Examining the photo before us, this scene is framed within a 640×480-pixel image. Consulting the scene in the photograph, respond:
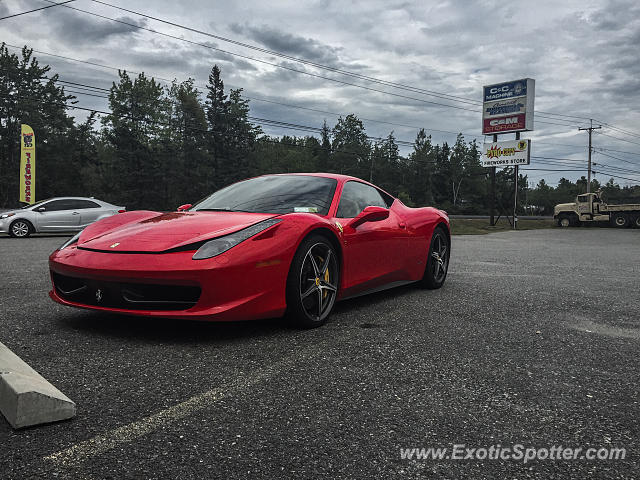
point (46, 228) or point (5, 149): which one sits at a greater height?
point (5, 149)

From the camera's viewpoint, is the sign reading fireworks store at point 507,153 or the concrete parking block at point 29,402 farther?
the sign reading fireworks store at point 507,153

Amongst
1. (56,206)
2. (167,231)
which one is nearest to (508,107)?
(56,206)

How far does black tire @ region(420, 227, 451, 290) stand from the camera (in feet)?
18.7

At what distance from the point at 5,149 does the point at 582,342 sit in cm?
5256

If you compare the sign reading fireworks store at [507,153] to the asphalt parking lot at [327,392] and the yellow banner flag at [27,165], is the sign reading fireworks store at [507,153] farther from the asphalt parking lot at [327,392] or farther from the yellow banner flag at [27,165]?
the asphalt parking lot at [327,392]

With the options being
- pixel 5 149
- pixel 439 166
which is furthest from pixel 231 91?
pixel 439 166

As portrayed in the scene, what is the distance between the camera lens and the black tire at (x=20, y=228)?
48.0 feet

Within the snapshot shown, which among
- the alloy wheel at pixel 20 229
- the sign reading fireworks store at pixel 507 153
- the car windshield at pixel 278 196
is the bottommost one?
Answer: the alloy wheel at pixel 20 229

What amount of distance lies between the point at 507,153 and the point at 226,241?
3690cm

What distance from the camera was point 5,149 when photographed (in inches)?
1812

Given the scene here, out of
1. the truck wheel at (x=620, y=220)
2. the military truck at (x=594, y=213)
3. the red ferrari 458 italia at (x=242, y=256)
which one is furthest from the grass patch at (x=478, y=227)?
the red ferrari 458 italia at (x=242, y=256)

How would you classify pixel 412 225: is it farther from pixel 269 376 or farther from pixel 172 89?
pixel 172 89

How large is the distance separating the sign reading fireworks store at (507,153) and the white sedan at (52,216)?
1138 inches

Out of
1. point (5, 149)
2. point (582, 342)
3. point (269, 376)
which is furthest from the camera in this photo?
point (5, 149)
